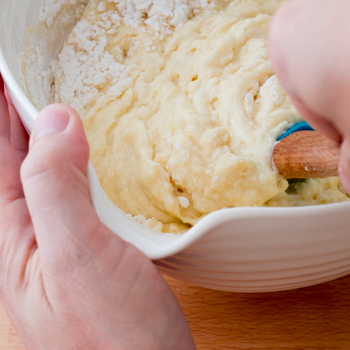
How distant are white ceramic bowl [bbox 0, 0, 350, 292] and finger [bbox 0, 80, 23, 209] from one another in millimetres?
133

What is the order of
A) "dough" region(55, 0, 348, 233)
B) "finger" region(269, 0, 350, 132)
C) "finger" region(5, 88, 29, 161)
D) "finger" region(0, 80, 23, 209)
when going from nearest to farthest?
"finger" region(269, 0, 350, 132) < "finger" region(0, 80, 23, 209) < "dough" region(55, 0, 348, 233) < "finger" region(5, 88, 29, 161)

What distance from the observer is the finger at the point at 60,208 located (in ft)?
1.90

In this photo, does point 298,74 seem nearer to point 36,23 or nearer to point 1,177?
point 1,177

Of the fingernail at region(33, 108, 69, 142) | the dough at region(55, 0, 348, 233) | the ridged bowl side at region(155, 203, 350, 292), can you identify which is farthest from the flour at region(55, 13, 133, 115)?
the ridged bowl side at region(155, 203, 350, 292)

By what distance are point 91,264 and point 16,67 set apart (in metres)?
0.54

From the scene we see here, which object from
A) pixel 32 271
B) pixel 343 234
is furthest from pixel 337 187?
pixel 32 271

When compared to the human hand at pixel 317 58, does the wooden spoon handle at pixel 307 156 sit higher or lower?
lower

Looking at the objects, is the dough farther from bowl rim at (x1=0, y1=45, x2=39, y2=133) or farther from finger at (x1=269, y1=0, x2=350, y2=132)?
finger at (x1=269, y1=0, x2=350, y2=132)

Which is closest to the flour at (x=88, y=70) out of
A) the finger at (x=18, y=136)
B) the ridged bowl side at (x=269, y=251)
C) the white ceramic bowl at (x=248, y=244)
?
the finger at (x=18, y=136)

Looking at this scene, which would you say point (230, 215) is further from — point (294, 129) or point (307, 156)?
point (294, 129)

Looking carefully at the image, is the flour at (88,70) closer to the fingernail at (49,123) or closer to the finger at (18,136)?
the finger at (18,136)

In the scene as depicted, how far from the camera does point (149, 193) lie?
34.6 inches

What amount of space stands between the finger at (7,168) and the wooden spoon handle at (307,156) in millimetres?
500

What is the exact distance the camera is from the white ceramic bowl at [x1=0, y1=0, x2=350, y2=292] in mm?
538
